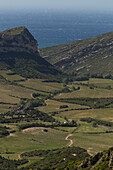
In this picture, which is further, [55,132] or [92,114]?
[92,114]

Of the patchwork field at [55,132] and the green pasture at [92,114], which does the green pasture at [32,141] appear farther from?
the green pasture at [92,114]

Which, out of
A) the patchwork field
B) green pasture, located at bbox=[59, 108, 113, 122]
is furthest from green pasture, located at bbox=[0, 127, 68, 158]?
green pasture, located at bbox=[59, 108, 113, 122]

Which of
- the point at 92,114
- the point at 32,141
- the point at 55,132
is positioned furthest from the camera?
the point at 92,114

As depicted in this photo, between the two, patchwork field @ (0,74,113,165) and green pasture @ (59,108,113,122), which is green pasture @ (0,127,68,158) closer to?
patchwork field @ (0,74,113,165)

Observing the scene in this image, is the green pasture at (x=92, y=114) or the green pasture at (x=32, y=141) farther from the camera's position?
the green pasture at (x=92, y=114)

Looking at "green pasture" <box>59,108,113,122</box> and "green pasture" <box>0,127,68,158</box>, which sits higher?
"green pasture" <box>59,108,113,122</box>

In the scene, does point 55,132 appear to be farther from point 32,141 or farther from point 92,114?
point 92,114

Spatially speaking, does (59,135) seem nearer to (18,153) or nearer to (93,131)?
(93,131)

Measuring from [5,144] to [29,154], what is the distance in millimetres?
13494

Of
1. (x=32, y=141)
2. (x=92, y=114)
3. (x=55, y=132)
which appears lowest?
(x=32, y=141)

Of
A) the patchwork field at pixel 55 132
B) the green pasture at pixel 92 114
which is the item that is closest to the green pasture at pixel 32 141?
the patchwork field at pixel 55 132

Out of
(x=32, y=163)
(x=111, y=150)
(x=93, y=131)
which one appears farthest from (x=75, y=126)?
(x=111, y=150)

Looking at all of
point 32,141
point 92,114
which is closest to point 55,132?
point 32,141

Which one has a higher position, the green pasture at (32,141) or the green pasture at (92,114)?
the green pasture at (92,114)
